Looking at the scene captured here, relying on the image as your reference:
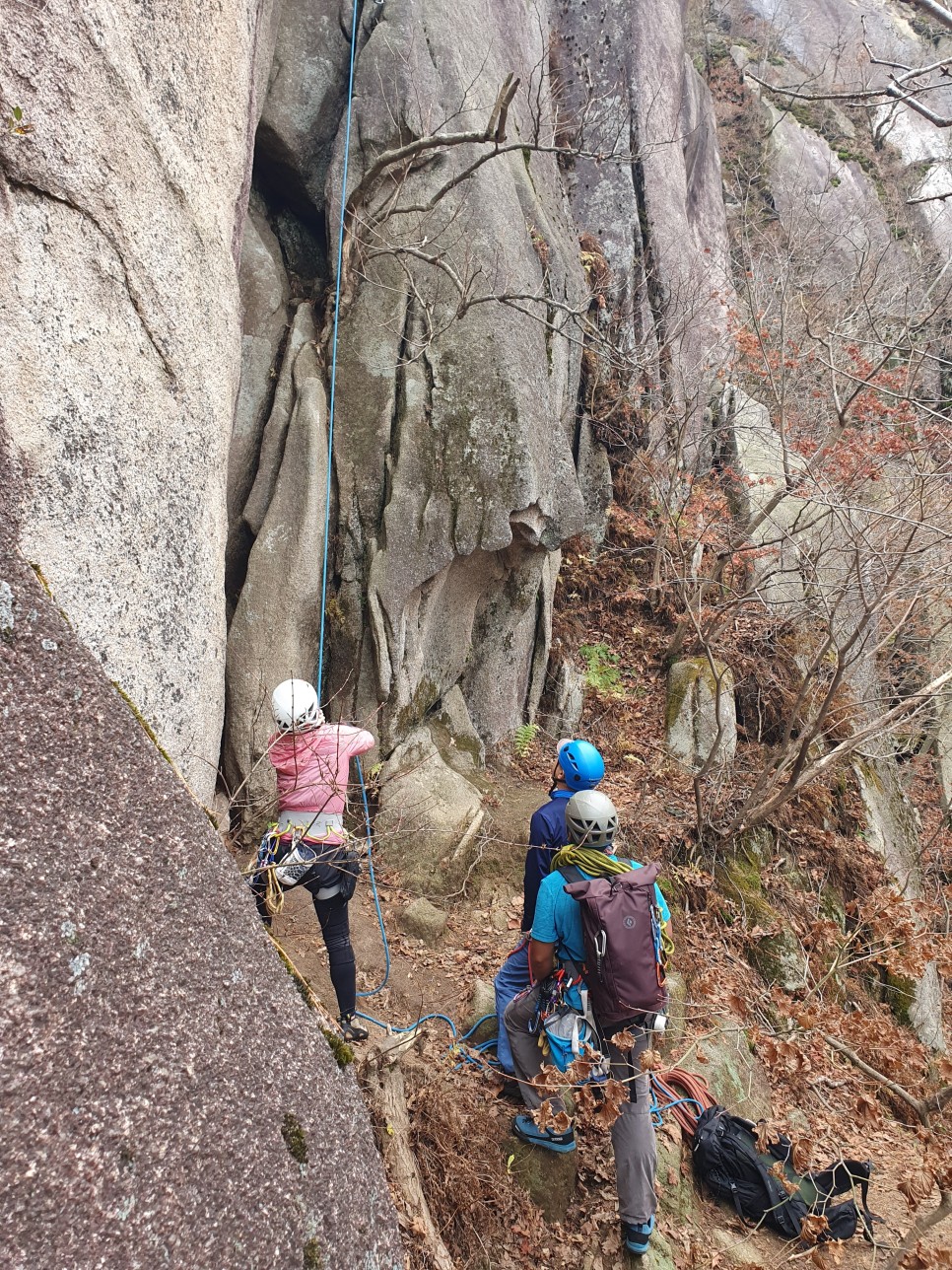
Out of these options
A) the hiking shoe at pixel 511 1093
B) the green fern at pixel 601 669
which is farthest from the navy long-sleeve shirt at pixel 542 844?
the green fern at pixel 601 669

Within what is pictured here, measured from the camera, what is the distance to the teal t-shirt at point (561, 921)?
3770mm

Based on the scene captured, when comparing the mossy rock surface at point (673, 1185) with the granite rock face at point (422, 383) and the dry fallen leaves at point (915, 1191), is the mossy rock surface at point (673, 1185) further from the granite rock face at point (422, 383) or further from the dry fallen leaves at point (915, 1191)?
the granite rock face at point (422, 383)

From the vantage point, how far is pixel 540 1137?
4215 millimetres

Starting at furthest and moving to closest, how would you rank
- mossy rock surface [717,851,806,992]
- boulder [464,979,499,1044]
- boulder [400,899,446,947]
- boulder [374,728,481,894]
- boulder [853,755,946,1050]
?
boulder [853,755,946,1050], mossy rock surface [717,851,806,992], boulder [374,728,481,894], boulder [400,899,446,947], boulder [464,979,499,1044]

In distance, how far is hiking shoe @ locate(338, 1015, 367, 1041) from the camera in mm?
4426

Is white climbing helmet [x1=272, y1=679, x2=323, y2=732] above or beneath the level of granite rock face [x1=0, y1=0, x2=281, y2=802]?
beneath

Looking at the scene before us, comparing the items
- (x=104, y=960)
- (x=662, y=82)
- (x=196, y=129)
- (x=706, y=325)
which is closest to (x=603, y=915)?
(x=104, y=960)

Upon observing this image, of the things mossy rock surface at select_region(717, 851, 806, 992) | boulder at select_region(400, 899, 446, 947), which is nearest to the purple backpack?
boulder at select_region(400, 899, 446, 947)

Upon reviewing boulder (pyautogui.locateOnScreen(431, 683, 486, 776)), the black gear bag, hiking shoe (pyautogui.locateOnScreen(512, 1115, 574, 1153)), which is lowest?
the black gear bag

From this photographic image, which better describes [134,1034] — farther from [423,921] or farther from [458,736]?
[458,736]

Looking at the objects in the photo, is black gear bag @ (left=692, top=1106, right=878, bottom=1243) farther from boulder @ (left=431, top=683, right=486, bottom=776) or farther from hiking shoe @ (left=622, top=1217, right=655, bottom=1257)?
boulder @ (left=431, top=683, right=486, bottom=776)

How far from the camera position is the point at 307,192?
886cm

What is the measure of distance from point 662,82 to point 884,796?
1573cm

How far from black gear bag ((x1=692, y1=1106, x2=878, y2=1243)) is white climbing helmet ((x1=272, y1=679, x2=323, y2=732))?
3779 millimetres
